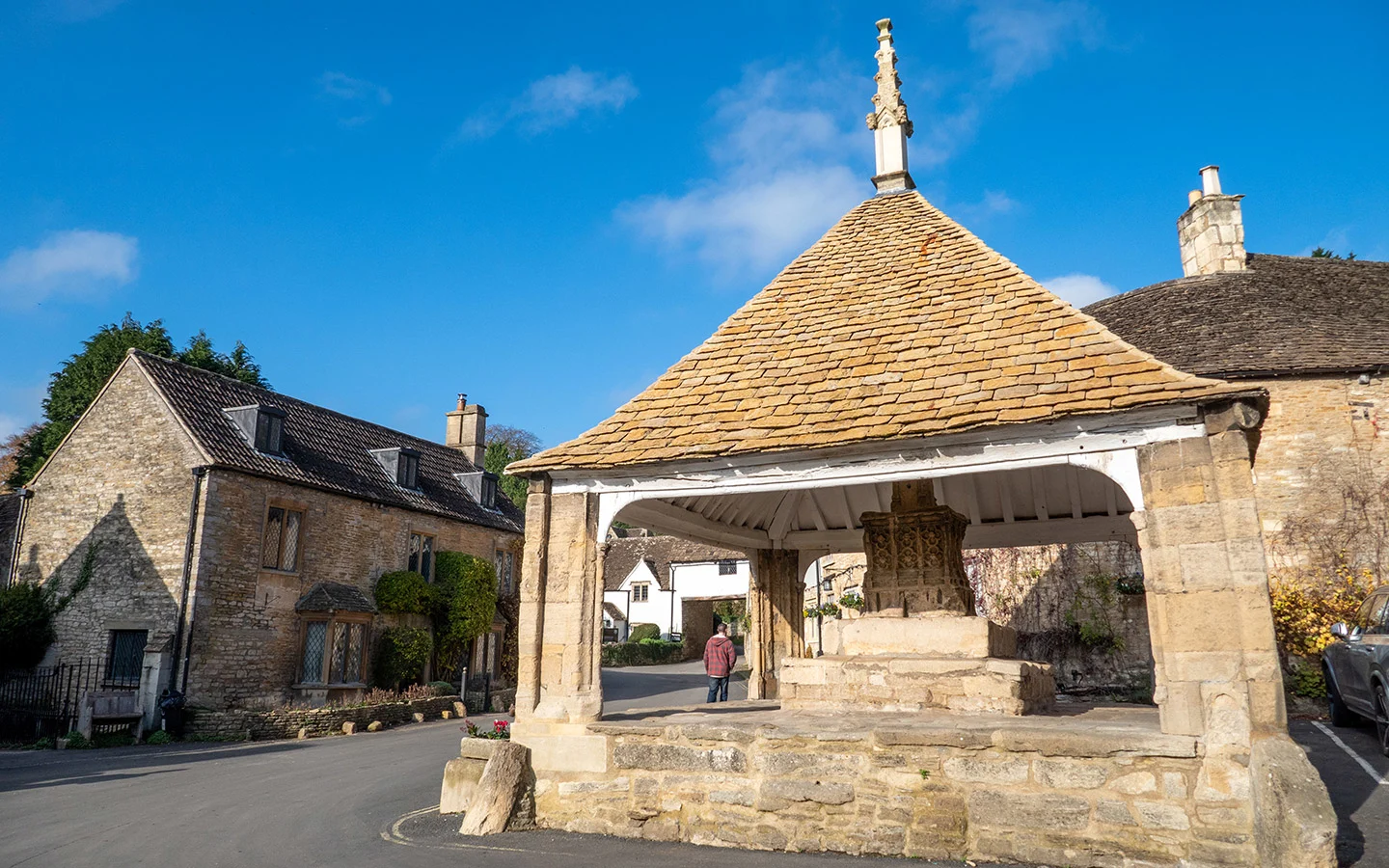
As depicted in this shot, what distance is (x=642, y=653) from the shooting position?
40656 mm

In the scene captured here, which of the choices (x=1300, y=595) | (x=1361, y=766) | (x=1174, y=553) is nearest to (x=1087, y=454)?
(x=1174, y=553)

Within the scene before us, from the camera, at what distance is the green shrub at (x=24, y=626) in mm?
19500

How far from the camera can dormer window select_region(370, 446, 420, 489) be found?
83.9ft

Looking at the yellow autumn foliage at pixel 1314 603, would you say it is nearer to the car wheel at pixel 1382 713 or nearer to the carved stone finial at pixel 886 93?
the car wheel at pixel 1382 713

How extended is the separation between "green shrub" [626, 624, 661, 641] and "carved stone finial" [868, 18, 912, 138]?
126 feet

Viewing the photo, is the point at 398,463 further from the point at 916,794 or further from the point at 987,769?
the point at 987,769

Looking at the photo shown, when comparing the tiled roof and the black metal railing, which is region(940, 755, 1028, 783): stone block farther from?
the black metal railing

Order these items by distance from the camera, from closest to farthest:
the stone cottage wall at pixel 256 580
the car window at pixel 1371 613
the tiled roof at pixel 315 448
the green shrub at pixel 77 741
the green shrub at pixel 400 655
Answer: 1. the car window at pixel 1371 613
2. the green shrub at pixel 77 741
3. the stone cottage wall at pixel 256 580
4. the tiled roof at pixel 315 448
5. the green shrub at pixel 400 655

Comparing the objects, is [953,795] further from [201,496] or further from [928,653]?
[201,496]

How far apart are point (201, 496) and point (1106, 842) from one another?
1879 cm

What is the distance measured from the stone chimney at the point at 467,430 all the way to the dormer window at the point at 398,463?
5.60 meters

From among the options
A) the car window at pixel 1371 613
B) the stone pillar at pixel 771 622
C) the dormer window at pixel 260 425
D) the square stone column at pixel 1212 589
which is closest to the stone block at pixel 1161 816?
the square stone column at pixel 1212 589

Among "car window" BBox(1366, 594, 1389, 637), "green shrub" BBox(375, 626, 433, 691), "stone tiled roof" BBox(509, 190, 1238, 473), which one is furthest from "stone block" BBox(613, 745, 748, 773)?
"green shrub" BBox(375, 626, 433, 691)

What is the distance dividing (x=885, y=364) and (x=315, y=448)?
1949cm
